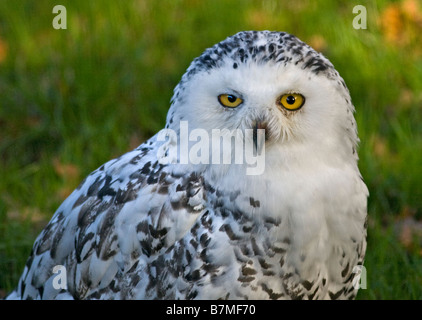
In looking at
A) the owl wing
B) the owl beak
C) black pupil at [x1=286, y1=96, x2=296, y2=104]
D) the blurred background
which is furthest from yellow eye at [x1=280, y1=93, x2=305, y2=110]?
the blurred background

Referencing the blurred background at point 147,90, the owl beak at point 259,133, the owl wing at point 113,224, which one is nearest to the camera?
the owl beak at point 259,133

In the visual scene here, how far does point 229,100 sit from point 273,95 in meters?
0.17

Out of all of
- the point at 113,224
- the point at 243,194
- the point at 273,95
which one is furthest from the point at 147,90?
the point at 273,95

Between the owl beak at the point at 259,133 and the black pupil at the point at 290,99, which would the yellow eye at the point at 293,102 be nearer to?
the black pupil at the point at 290,99

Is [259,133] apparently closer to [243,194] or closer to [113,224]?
[243,194]

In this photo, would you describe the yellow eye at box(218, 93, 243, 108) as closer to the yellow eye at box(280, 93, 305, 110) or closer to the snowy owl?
the snowy owl

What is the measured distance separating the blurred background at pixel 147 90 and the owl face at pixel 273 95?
3.98 feet

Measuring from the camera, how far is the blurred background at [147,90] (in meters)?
4.36

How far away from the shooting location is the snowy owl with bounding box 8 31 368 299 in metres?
2.89

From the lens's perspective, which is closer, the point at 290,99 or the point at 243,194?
the point at 290,99

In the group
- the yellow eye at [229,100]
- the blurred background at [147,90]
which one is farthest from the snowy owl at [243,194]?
the blurred background at [147,90]

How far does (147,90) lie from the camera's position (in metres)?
5.45

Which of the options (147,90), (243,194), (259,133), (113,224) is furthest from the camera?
(147,90)
